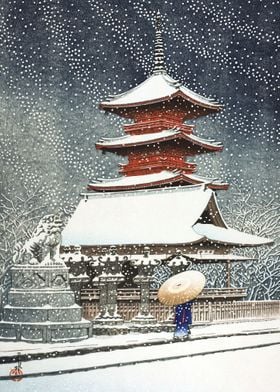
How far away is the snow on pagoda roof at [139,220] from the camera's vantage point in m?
7.75

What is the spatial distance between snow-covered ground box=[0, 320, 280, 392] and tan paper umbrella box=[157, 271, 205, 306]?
0.38m

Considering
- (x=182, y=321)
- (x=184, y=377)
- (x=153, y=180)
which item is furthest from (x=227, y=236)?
(x=184, y=377)

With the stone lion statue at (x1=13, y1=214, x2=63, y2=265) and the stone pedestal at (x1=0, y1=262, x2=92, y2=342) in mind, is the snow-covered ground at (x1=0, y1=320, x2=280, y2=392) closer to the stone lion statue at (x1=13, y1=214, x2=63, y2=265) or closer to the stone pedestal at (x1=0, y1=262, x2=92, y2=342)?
the stone pedestal at (x1=0, y1=262, x2=92, y2=342)

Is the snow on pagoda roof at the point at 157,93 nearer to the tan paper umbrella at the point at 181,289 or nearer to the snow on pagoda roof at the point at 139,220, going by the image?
the snow on pagoda roof at the point at 139,220

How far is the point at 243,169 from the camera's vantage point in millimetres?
6676

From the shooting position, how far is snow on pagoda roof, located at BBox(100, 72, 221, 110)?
6758 millimetres

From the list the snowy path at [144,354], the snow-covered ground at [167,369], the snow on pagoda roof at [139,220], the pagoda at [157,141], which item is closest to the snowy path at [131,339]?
the snow-covered ground at [167,369]

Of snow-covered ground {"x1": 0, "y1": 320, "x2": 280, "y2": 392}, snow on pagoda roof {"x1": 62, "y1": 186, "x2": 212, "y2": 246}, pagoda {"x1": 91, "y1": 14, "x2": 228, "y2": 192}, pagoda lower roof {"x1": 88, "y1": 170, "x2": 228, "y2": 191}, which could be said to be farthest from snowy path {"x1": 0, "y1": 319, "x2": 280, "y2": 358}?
pagoda lower roof {"x1": 88, "y1": 170, "x2": 228, "y2": 191}

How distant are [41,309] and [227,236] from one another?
256 cm

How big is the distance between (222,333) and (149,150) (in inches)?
123

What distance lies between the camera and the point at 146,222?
7.81m

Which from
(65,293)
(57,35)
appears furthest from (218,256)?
(57,35)

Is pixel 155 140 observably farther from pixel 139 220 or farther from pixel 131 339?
pixel 131 339

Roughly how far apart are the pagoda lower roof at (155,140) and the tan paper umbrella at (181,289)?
124 cm
